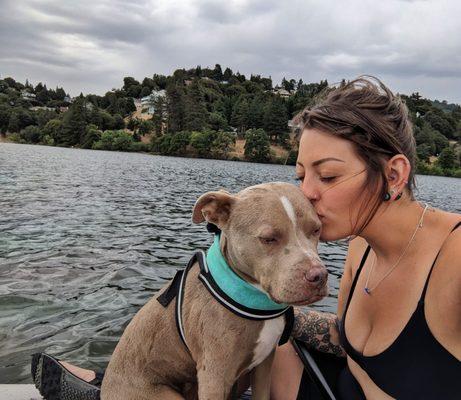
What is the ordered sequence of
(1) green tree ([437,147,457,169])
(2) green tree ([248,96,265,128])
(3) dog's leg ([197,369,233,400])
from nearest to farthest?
(3) dog's leg ([197,369,233,400]) < (1) green tree ([437,147,457,169]) < (2) green tree ([248,96,265,128])

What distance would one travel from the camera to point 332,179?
3.09 meters

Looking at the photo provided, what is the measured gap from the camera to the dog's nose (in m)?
2.81

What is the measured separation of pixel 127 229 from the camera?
1557cm

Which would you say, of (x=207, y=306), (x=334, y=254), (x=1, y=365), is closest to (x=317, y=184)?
(x=207, y=306)

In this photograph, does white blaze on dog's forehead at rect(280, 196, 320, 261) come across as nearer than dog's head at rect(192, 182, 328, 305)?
No

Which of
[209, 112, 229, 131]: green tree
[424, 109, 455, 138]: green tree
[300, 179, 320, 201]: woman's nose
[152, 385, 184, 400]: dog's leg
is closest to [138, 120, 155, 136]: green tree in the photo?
[209, 112, 229, 131]: green tree

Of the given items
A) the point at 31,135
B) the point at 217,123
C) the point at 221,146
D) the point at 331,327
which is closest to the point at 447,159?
the point at 221,146

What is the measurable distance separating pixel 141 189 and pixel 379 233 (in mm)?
27103

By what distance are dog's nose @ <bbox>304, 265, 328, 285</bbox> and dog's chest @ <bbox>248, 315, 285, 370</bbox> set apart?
2.25 feet

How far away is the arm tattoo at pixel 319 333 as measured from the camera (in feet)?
13.5

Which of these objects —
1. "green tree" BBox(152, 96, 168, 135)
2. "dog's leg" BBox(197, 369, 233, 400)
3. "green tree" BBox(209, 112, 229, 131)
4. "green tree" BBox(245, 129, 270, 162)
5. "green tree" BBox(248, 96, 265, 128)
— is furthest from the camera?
"green tree" BBox(209, 112, 229, 131)

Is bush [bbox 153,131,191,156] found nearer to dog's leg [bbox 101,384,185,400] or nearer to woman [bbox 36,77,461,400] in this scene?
dog's leg [bbox 101,384,185,400]

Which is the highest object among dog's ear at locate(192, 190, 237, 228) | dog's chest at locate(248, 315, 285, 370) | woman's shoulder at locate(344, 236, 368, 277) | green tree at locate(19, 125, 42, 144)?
dog's ear at locate(192, 190, 237, 228)

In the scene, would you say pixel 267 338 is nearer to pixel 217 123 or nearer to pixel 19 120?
pixel 217 123
